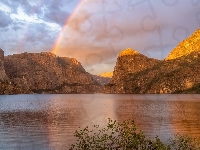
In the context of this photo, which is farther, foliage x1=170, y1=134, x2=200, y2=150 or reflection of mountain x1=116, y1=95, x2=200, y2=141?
→ reflection of mountain x1=116, y1=95, x2=200, y2=141

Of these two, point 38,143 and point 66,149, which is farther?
point 38,143

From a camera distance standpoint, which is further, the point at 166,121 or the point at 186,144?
the point at 166,121

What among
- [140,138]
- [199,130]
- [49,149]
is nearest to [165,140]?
[199,130]

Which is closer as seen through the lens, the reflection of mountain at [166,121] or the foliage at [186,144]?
the foliage at [186,144]

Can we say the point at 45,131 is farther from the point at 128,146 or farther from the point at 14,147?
the point at 128,146

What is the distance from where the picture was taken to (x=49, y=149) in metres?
37.1

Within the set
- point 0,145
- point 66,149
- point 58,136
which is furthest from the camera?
point 58,136

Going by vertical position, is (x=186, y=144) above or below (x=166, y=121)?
above

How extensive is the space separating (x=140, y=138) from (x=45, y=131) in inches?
1274

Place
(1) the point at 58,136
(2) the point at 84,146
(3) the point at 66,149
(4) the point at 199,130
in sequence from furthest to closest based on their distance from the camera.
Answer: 1. (4) the point at 199,130
2. (1) the point at 58,136
3. (3) the point at 66,149
4. (2) the point at 84,146

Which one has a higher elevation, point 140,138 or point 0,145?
point 140,138

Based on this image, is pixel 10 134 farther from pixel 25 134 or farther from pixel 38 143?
pixel 38 143

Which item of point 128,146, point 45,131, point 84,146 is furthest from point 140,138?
point 45,131

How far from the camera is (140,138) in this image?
2386 cm
